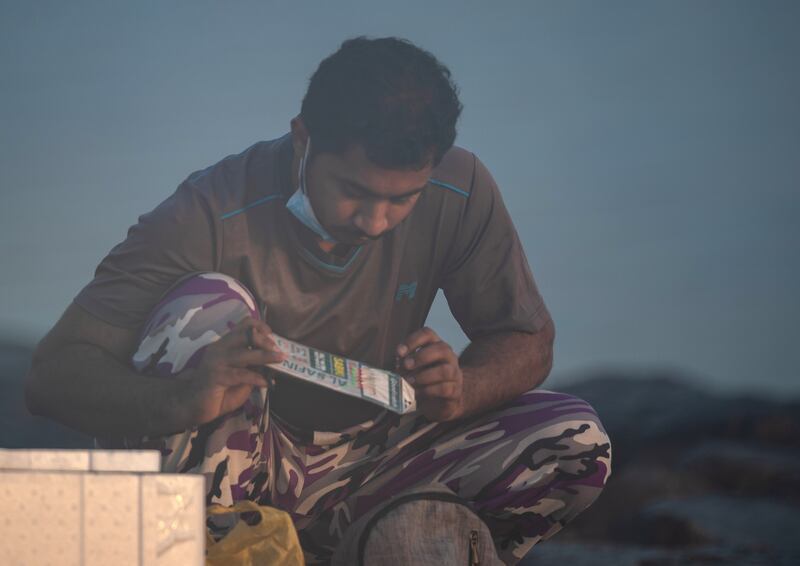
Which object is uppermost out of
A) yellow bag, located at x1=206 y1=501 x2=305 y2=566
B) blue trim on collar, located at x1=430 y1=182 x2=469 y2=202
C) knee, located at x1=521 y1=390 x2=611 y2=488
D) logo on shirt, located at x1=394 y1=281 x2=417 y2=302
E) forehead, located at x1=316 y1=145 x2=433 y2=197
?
forehead, located at x1=316 y1=145 x2=433 y2=197

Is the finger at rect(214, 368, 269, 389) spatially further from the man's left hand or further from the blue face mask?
the blue face mask

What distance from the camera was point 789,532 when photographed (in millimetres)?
4809

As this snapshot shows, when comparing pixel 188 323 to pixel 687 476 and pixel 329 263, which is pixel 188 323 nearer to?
pixel 329 263

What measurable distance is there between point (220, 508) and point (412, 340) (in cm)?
58

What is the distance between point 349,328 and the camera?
3072mm

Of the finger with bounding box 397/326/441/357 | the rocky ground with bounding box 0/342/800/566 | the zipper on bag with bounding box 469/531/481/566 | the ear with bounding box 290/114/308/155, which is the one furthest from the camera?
the rocky ground with bounding box 0/342/800/566

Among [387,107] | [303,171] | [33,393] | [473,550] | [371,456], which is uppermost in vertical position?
[387,107]

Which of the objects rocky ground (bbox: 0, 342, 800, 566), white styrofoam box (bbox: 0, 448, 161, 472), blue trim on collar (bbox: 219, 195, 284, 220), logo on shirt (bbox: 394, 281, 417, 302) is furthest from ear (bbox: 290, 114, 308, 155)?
rocky ground (bbox: 0, 342, 800, 566)

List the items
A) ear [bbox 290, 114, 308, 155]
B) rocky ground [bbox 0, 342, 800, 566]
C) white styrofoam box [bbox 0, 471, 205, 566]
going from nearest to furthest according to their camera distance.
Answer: white styrofoam box [bbox 0, 471, 205, 566] → ear [bbox 290, 114, 308, 155] → rocky ground [bbox 0, 342, 800, 566]

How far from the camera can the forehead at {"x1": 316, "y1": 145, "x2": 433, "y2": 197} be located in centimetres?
301

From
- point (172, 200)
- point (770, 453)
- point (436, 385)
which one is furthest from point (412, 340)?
point (770, 453)

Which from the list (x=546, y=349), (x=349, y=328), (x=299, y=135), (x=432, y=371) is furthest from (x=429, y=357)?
(x=299, y=135)

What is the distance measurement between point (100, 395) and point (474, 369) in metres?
0.89

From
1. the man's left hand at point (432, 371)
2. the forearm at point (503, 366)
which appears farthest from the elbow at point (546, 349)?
the man's left hand at point (432, 371)
